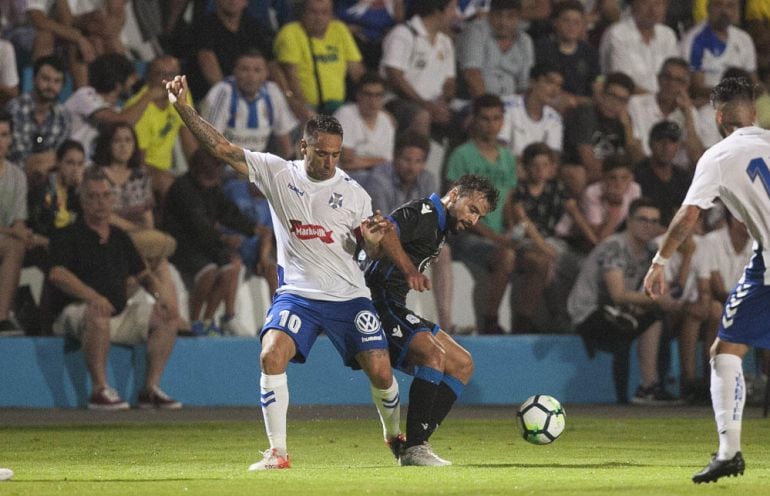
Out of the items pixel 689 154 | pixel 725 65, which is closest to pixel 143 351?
pixel 689 154

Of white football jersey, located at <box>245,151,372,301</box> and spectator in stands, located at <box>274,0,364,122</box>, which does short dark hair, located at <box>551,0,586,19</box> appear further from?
white football jersey, located at <box>245,151,372,301</box>

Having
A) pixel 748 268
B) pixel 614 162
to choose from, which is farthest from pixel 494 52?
pixel 748 268

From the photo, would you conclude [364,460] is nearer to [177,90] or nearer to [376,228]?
[376,228]

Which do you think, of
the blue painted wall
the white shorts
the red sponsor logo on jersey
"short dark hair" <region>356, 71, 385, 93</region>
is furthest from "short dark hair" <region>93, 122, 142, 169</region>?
the red sponsor logo on jersey

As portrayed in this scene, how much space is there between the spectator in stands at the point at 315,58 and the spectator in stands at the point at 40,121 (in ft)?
8.72

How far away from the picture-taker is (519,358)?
A: 15.9 metres

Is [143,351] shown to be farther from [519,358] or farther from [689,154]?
[689,154]

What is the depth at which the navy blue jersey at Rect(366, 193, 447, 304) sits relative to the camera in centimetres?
959

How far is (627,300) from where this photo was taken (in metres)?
15.7

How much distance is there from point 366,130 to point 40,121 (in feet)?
11.7

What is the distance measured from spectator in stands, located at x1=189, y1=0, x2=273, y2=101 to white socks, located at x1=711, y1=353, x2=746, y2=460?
9.28 m

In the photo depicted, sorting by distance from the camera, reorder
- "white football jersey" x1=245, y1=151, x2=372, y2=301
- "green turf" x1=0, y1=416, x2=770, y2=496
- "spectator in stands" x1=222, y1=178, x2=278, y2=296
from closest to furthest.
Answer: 1. "green turf" x1=0, y1=416, x2=770, y2=496
2. "white football jersey" x1=245, y1=151, x2=372, y2=301
3. "spectator in stands" x1=222, y1=178, x2=278, y2=296

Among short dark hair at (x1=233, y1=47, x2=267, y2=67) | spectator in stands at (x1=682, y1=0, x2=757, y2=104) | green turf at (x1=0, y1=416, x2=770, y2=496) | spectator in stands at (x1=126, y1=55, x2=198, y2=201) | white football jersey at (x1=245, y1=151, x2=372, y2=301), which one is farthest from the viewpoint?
spectator in stands at (x1=682, y1=0, x2=757, y2=104)

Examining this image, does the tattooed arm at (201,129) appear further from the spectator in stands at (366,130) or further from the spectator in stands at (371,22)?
the spectator in stands at (371,22)
